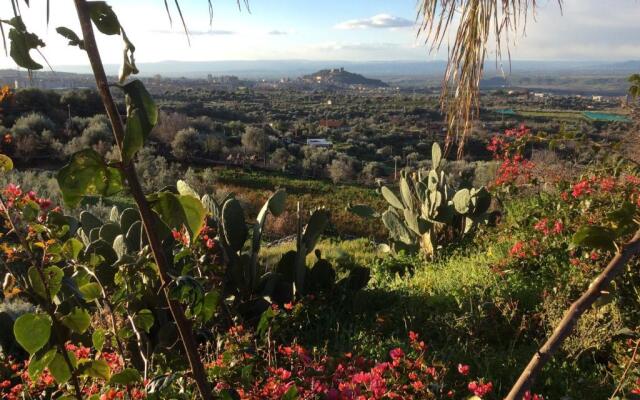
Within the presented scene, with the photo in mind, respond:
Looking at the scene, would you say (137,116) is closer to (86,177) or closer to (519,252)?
(86,177)

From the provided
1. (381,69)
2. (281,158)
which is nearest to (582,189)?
(281,158)

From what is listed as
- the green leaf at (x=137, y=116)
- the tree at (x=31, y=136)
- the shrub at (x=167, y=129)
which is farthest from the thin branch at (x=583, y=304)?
the shrub at (x=167, y=129)

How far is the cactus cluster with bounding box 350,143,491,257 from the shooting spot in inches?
189

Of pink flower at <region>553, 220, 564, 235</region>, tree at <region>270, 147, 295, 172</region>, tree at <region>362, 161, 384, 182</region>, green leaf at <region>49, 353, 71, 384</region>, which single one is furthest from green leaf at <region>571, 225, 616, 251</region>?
tree at <region>270, 147, 295, 172</region>

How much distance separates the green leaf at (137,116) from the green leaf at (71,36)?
3.9 inches

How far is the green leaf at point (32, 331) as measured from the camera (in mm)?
1083

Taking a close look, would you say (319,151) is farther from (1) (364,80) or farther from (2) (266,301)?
(1) (364,80)

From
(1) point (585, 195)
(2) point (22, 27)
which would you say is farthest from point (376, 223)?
(2) point (22, 27)

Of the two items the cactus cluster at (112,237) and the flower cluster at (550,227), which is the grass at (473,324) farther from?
the cactus cluster at (112,237)

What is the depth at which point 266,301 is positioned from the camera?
3.06m

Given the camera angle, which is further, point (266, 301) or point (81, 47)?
point (266, 301)

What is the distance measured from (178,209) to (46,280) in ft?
2.39

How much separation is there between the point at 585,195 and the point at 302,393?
9.17 ft

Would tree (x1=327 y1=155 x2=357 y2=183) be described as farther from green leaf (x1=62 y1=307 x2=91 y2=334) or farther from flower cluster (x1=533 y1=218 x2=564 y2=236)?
green leaf (x1=62 y1=307 x2=91 y2=334)
